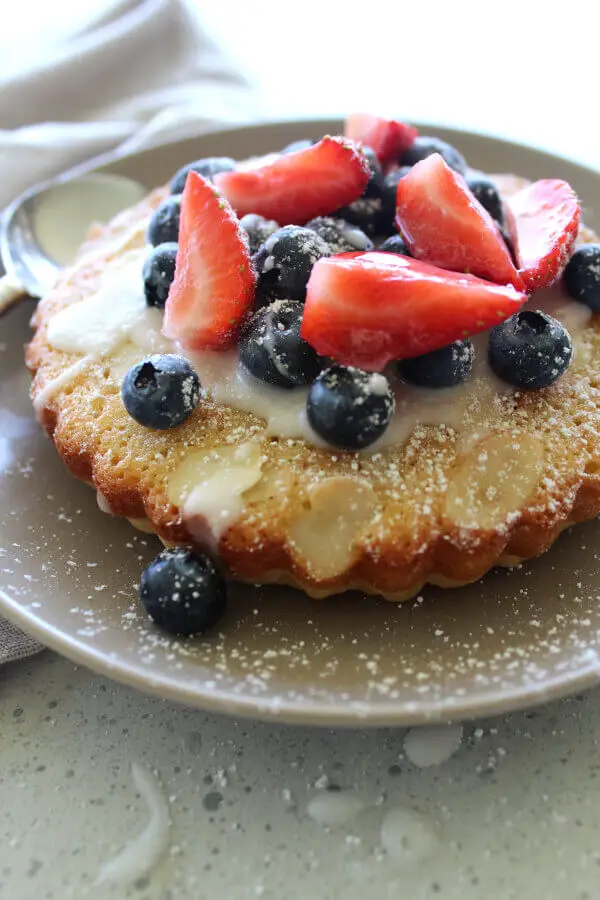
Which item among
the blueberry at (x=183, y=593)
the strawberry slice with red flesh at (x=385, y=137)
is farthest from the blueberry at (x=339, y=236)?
the blueberry at (x=183, y=593)

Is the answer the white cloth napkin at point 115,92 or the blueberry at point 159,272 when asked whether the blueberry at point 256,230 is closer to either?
the blueberry at point 159,272

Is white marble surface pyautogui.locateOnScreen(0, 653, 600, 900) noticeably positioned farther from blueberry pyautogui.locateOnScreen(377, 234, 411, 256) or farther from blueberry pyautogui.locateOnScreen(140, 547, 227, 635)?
blueberry pyautogui.locateOnScreen(377, 234, 411, 256)

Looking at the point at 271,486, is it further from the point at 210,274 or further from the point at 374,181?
the point at 374,181

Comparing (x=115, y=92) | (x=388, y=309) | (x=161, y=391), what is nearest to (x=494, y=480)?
(x=388, y=309)

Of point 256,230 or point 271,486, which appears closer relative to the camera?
point 271,486

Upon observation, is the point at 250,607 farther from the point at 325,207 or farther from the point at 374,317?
the point at 325,207

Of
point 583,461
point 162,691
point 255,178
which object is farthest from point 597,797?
point 255,178
